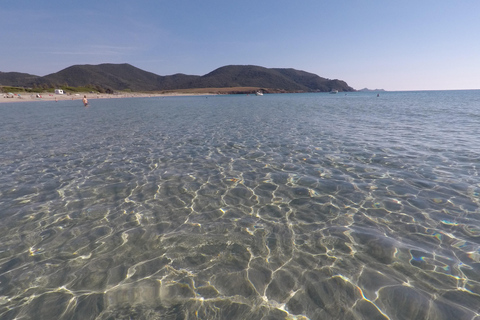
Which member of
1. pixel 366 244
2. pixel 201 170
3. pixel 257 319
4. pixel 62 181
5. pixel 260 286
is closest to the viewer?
pixel 257 319

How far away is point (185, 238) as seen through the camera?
629 centimetres

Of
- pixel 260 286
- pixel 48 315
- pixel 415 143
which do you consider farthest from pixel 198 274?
pixel 415 143

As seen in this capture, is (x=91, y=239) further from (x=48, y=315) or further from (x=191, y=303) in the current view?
(x=191, y=303)

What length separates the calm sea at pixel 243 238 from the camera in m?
4.40

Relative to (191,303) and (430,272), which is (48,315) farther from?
(430,272)

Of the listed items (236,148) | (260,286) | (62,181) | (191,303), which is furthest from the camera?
(236,148)

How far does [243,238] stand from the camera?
6.27 m

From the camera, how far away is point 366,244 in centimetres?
593

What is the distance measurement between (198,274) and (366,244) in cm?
424

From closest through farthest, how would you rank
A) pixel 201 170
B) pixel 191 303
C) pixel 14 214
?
pixel 191 303 < pixel 14 214 < pixel 201 170

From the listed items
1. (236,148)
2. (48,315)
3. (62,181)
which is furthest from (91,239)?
(236,148)

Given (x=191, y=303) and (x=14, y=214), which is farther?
(x=14, y=214)

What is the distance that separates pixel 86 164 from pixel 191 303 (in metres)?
11.2

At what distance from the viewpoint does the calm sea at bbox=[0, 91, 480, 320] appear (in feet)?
14.4
